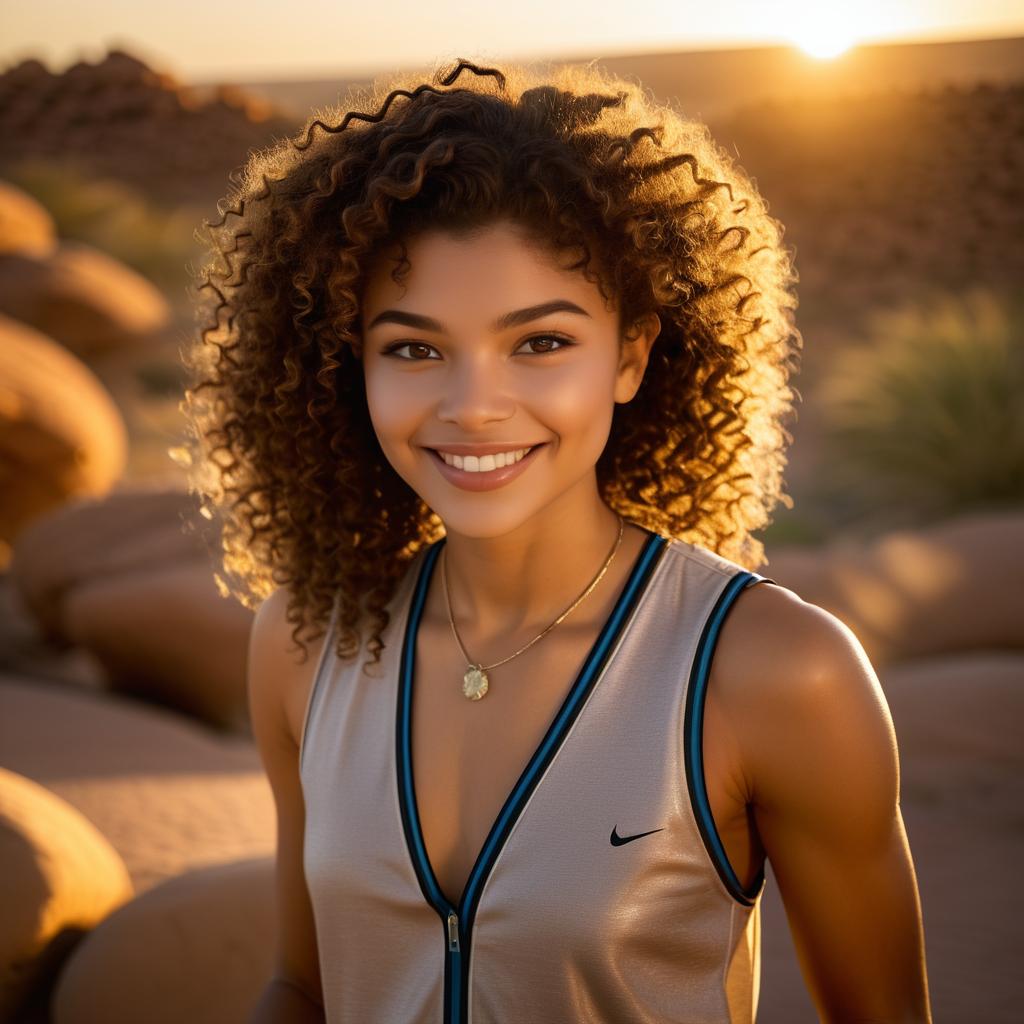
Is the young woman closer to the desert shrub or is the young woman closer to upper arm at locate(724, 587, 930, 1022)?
upper arm at locate(724, 587, 930, 1022)

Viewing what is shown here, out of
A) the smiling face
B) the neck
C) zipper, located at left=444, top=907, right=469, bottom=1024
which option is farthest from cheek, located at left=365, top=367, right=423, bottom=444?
zipper, located at left=444, top=907, right=469, bottom=1024

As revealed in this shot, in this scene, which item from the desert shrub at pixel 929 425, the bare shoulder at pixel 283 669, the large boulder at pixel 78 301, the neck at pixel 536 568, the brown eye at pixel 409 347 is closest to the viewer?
the brown eye at pixel 409 347

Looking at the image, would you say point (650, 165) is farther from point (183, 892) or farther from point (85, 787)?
point (85, 787)

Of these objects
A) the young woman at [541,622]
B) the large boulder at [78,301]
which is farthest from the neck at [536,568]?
the large boulder at [78,301]

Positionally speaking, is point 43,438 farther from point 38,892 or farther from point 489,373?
point 489,373

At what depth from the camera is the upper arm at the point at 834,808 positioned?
1568mm

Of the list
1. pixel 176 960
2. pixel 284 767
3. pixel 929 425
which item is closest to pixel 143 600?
pixel 176 960

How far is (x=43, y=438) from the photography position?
7.40 meters

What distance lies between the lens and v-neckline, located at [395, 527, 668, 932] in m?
1.68

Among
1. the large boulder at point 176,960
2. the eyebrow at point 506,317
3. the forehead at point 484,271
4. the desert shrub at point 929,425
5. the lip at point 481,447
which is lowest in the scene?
the large boulder at point 176,960

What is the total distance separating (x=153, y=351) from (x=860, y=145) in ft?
38.0

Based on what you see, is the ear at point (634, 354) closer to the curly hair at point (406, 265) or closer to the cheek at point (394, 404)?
the curly hair at point (406, 265)

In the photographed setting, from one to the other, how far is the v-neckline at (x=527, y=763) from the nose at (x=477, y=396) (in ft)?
1.10

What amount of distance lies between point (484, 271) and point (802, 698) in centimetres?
75
